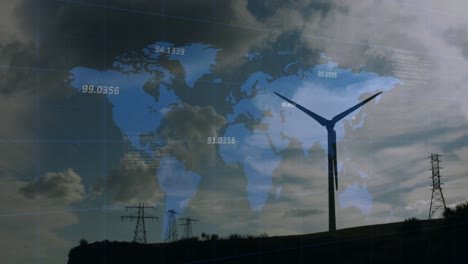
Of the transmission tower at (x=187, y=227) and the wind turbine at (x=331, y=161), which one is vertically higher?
the wind turbine at (x=331, y=161)

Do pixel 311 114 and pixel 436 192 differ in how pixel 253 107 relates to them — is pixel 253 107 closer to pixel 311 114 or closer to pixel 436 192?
pixel 311 114

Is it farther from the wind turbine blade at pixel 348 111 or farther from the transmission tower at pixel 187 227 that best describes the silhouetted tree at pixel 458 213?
the transmission tower at pixel 187 227

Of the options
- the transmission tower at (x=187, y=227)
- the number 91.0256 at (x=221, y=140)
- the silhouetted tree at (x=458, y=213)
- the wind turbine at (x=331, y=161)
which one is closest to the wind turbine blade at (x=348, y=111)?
the wind turbine at (x=331, y=161)

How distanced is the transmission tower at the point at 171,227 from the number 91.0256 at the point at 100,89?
1.25 meters

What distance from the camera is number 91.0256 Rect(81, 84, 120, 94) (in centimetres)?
493

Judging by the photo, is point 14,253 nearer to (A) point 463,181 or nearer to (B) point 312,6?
(B) point 312,6

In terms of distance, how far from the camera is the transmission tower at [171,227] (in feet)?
17.6

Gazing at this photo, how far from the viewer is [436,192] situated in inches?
314

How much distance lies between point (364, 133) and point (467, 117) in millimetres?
2247

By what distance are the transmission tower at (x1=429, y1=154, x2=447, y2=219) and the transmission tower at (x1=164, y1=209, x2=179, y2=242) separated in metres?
4.20

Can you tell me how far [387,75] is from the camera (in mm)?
7523

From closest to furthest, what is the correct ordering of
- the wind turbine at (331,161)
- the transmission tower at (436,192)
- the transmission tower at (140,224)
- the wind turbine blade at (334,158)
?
1. the transmission tower at (140,224)
2. the wind turbine at (331,161)
3. the wind turbine blade at (334,158)
4. the transmission tower at (436,192)

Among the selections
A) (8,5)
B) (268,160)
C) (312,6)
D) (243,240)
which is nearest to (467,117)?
(312,6)

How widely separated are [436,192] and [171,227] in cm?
434
